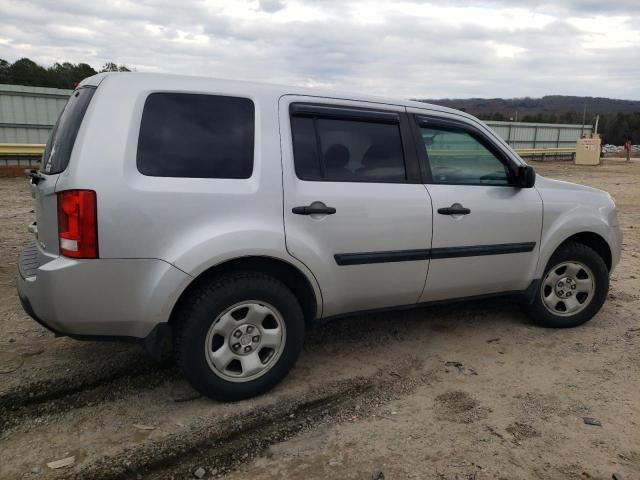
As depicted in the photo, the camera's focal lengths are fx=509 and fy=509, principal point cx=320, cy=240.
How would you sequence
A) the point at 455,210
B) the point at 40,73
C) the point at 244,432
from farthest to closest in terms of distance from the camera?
the point at 40,73 < the point at 455,210 < the point at 244,432

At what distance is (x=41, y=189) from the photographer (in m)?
2.82

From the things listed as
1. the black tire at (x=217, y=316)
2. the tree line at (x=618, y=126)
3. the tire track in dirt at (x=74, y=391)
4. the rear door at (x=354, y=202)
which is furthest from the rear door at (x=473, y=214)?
the tree line at (x=618, y=126)

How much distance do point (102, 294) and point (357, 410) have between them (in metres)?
1.57

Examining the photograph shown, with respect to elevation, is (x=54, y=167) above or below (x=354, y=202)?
above

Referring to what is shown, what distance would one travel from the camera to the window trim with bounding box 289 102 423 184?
124 inches

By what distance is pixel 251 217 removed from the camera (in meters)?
2.86

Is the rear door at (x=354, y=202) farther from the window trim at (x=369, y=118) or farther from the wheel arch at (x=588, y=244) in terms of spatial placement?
the wheel arch at (x=588, y=244)

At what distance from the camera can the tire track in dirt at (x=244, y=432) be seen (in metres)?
2.45

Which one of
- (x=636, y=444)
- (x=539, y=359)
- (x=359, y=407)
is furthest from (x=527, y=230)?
(x=359, y=407)

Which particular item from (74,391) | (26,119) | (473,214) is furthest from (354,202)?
(26,119)

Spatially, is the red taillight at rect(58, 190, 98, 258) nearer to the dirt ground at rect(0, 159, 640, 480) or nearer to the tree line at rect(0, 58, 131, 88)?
the dirt ground at rect(0, 159, 640, 480)

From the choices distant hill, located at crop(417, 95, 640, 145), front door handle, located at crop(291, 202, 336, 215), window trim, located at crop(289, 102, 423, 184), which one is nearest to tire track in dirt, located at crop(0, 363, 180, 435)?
front door handle, located at crop(291, 202, 336, 215)

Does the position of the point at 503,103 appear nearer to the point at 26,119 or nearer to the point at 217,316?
the point at 26,119

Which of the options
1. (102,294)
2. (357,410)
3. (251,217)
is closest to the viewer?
(102,294)
